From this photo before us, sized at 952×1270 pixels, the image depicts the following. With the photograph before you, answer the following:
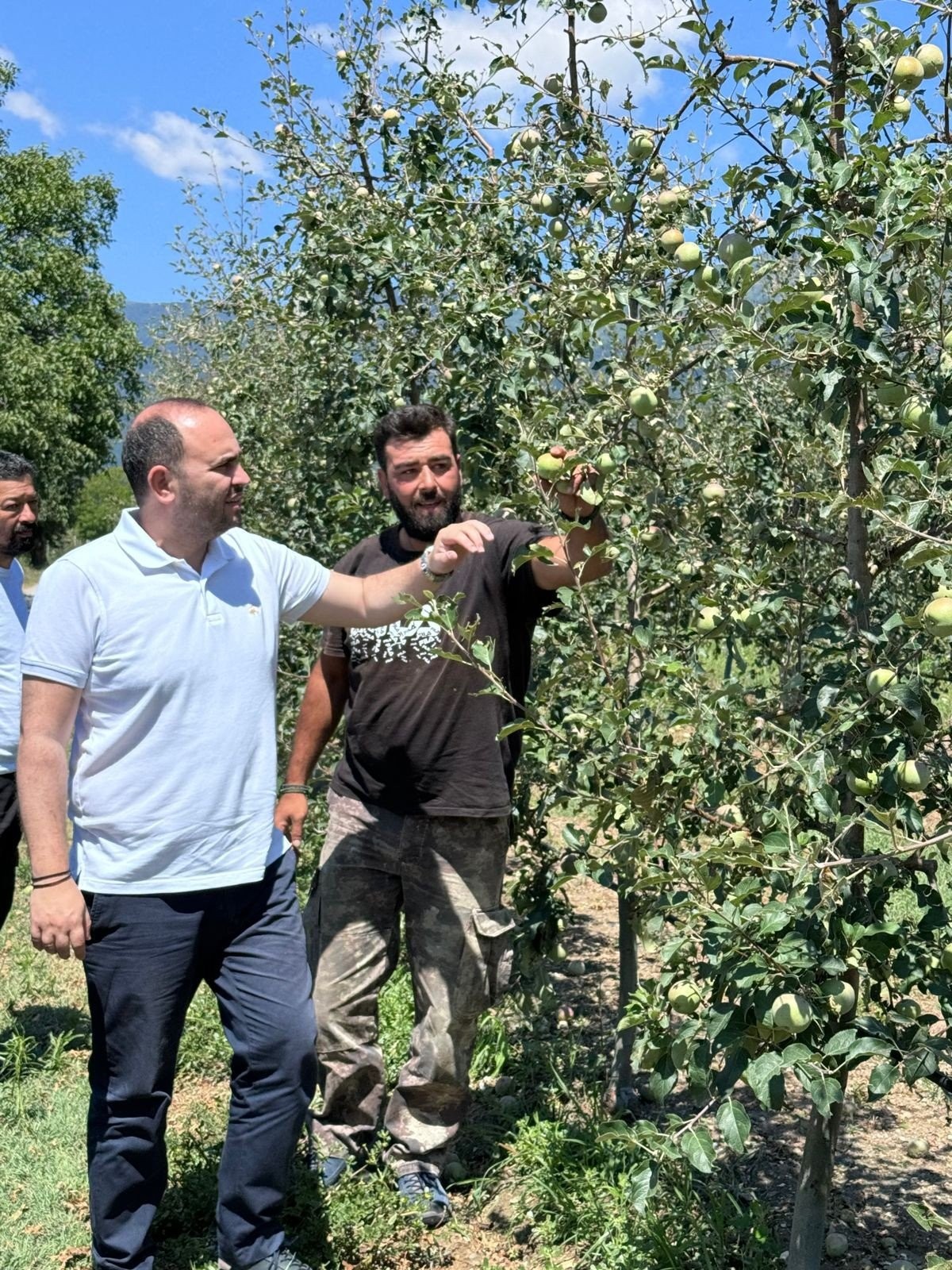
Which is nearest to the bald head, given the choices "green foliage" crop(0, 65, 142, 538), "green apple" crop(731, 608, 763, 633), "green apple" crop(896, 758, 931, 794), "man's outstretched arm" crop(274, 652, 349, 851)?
"man's outstretched arm" crop(274, 652, 349, 851)

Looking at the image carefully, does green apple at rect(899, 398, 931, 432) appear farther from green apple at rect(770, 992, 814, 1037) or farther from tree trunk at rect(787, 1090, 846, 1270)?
tree trunk at rect(787, 1090, 846, 1270)

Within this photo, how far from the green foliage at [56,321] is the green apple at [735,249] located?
62.9ft

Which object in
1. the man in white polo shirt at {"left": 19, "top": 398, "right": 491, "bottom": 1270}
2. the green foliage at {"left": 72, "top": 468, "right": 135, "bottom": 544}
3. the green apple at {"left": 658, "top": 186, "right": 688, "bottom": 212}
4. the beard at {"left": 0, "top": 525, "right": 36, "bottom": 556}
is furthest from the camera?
the green foliage at {"left": 72, "top": 468, "right": 135, "bottom": 544}

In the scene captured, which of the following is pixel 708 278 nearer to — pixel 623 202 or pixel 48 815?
pixel 623 202

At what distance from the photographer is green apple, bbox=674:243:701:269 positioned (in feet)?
6.72

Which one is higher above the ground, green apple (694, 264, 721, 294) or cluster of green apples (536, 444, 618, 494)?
green apple (694, 264, 721, 294)

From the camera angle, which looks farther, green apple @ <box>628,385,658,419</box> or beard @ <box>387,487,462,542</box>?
beard @ <box>387,487,462,542</box>

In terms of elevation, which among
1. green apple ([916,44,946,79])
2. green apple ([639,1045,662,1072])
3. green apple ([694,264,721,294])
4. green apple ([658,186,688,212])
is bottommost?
green apple ([639,1045,662,1072])

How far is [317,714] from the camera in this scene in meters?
3.11

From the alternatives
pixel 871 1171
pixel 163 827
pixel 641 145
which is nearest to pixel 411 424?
pixel 641 145

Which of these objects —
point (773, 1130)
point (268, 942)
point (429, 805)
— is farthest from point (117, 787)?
point (773, 1130)

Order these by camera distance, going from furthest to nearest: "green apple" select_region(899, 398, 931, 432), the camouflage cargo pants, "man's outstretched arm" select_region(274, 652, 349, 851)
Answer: "man's outstretched arm" select_region(274, 652, 349, 851) < the camouflage cargo pants < "green apple" select_region(899, 398, 931, 432)

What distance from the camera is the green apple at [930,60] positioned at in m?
1.84

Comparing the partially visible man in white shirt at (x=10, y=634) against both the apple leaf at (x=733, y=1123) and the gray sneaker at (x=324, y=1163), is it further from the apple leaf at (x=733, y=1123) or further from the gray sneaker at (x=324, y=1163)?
the apple leaf at (x=733, y=1123)
